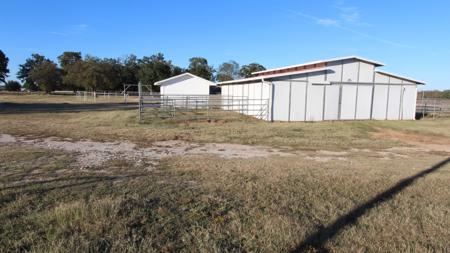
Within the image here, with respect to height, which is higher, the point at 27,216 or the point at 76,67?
the point at 76,67

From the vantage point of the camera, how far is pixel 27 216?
12.8 feet

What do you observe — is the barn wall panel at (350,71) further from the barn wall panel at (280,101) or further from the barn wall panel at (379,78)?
the barn wall panel at (280,101)

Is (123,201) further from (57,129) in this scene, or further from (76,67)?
(76,67)

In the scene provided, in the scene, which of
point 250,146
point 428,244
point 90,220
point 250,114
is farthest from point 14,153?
point 250,114

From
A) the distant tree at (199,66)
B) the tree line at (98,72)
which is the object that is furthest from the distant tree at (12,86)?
the distant tree at (199,66)

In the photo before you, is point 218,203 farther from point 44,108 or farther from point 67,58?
point 67,58

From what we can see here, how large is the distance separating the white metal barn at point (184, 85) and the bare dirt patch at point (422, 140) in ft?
74.9

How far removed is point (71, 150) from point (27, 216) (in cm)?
565

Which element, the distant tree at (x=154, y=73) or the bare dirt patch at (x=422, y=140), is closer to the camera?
the bare dirt patch at (x=422, y=140)

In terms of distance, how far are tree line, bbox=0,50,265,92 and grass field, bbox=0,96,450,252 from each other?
55806 millimetres

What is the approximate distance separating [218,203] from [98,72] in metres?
61.0

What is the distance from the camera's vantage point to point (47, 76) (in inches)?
2830

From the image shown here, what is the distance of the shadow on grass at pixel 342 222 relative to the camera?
133 inches

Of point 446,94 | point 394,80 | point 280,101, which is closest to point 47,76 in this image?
point 280,101
